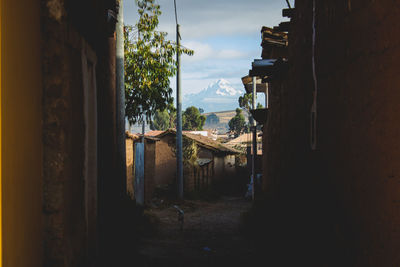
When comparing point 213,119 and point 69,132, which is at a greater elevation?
point 213,119

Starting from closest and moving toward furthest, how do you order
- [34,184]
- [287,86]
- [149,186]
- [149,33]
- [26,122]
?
[26,122] < [34,184] < [287,86] < [149,33] < [149,186]

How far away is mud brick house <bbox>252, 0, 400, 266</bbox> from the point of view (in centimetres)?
307

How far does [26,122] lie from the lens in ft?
8.75

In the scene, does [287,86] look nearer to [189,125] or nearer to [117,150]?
[117,150]

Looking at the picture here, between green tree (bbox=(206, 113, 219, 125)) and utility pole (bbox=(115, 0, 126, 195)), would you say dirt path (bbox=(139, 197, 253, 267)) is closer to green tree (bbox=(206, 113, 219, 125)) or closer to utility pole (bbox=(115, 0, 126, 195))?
utility pole (bbox=(115, 0, 126, 195))

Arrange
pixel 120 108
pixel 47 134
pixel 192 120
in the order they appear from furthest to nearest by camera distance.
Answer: pixel 192 120 < pixel 120 108 < pixel 47 134

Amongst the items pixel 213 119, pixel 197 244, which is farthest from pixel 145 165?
pixel 213 119

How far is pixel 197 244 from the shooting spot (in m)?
8.41

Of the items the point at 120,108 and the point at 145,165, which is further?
the point at 145,165

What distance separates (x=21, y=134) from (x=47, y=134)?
48cm

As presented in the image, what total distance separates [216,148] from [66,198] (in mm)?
22489

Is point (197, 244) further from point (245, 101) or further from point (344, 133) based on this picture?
point (245, 101)

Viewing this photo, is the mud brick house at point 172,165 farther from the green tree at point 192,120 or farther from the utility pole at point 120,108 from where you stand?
the green tree at point 192,120

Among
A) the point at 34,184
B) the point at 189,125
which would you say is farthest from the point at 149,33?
the point at 189,125
